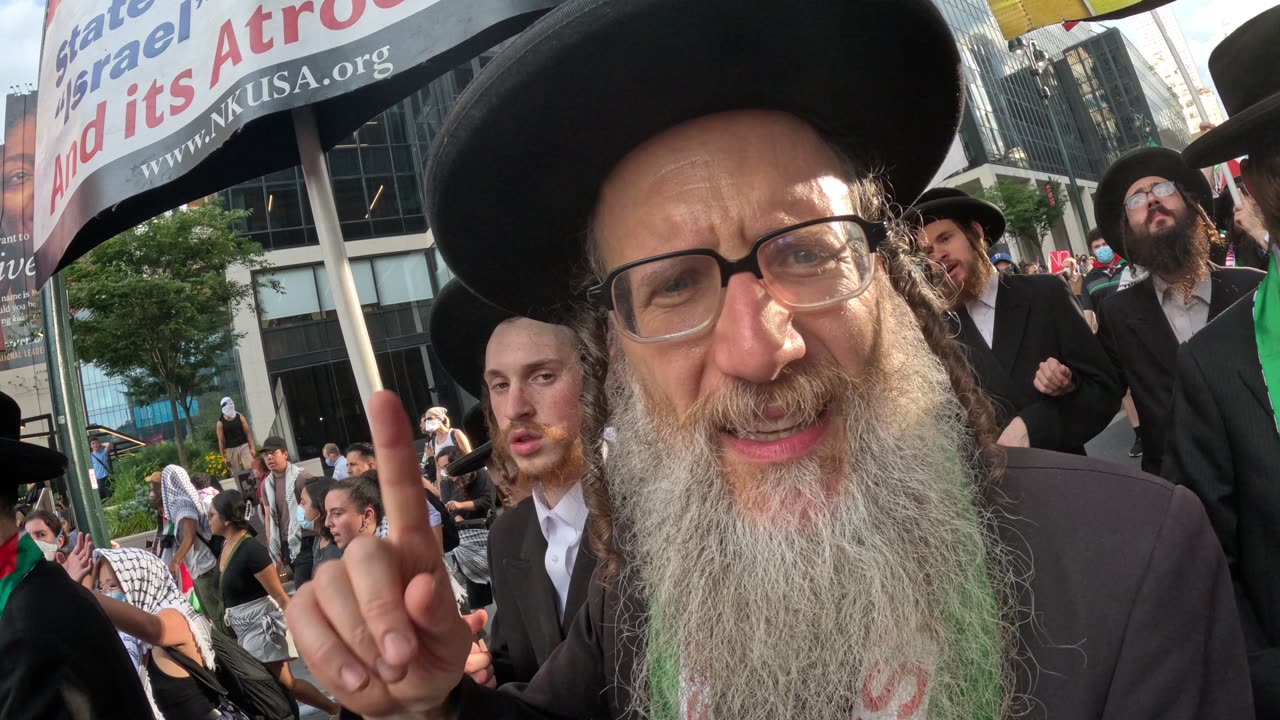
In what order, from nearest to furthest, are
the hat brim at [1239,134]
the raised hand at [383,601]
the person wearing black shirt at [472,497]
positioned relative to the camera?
1. the raised hand at [383,601]
2. the hat brim at [1239,134]
3. the person wearing black shirt at [472,497]

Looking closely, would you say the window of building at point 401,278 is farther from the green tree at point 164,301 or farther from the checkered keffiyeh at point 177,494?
the checkered keffiyeh at point 177,494

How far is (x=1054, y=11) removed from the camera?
9.71ft

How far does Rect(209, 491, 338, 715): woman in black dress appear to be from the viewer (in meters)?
6.11

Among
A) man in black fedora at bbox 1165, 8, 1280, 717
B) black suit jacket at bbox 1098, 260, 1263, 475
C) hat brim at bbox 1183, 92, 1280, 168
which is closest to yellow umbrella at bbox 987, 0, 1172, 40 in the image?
man in black fedora at bbox 1165, 8, 1280, 717

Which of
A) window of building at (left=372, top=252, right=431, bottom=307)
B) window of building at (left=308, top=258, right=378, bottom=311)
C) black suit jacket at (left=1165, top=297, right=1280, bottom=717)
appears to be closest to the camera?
black suit jacket at (left=1165, top=297, right=1280, bottom=717)

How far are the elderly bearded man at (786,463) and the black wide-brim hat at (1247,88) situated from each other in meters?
0.73

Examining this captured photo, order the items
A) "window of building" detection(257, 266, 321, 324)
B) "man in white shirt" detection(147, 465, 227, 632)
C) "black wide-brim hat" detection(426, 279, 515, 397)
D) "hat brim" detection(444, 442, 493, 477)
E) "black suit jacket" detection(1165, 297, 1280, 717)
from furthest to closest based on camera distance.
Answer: "window of building" detection(257, 266, 321, 324) < "man in white shirt" detection(147, 465, 227, 632) < "hat brim" detection(444, 442, 493, 477) < "black wide-brim hat" detection(426, 279, 515, 397) < "black suit jacket" detection(1165, 297, 1280, 717)

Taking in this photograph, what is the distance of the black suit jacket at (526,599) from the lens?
2.29 meters

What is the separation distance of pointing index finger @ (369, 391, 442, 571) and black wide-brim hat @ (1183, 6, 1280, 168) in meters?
1.97

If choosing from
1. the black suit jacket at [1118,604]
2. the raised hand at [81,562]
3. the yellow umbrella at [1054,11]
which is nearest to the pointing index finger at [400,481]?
the black suit jacket at [1118,604]

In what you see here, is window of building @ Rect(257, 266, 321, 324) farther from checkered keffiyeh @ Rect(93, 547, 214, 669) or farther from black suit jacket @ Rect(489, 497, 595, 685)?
black suit jacket @ Rect(489, 497, 595, 685)

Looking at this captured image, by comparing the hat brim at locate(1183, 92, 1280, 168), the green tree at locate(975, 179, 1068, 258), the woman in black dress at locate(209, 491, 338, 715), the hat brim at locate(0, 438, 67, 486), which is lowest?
the woman in black dress at locate(209, 491, 338, 715)

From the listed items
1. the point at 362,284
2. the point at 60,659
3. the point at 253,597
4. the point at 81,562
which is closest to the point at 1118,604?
the point at 60,659

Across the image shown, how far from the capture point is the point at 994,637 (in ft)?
4.27
